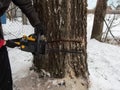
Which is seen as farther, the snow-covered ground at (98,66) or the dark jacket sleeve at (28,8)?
the snow-covered ground at (98,66)

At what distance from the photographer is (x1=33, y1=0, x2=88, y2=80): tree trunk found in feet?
8.75

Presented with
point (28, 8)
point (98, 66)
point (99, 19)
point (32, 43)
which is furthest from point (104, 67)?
point (99, 19)

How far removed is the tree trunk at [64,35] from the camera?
8.75 ft

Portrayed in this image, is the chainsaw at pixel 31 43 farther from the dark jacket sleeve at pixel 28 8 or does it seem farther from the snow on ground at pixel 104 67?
the snow on ground at pixel 104 67

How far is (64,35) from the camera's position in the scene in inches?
108

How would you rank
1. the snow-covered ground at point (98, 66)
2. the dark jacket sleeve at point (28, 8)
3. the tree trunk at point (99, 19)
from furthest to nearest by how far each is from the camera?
the tree trunk at point (99, 19) → the snow-covered ground at point (98, 66) → the dark jacket sleeve at point (28, 8)

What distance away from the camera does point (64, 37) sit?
2.74 meters

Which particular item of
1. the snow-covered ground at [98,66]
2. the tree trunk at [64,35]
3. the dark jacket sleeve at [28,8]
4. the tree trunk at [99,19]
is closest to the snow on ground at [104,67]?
the snow-covered ground at [98,66]

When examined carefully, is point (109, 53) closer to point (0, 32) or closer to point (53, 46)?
point (53, 46)

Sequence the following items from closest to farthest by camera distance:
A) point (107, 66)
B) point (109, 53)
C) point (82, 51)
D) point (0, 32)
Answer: point (0, 32)
point (82, 51)
point (107, 66)
point (109, 53)

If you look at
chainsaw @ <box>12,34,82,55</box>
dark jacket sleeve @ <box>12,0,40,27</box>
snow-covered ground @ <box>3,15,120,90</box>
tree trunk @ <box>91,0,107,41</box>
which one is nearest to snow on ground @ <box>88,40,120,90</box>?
snow-covered ground @ <box>3,15,120,90</box>

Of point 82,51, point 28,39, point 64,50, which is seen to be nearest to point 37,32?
point 28,39

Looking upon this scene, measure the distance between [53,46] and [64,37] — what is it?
163 millimetres

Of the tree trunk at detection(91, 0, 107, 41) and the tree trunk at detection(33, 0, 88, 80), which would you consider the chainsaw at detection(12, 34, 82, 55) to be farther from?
the tree trunk at detection(91, 0, 107, 41)
